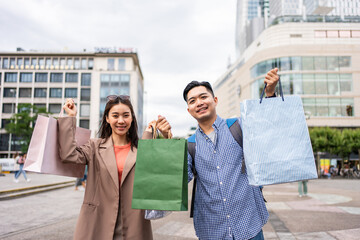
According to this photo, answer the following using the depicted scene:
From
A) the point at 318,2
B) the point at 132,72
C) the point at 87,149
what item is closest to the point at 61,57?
the point at 132,72

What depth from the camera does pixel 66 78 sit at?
6056 centimetres

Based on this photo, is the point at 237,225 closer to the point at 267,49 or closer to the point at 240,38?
the point at 267,49

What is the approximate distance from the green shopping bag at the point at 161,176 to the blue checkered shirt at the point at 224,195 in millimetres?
308

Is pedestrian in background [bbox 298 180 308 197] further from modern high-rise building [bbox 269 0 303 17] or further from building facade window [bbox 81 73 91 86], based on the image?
modern high-rise building [bbox 269 0 303 17]

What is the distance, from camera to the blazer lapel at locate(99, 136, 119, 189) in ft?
7.52

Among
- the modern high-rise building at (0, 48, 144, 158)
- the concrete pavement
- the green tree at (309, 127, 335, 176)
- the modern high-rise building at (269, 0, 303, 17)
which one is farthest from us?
the modern high-rise building at (269, 0, 303, 17)

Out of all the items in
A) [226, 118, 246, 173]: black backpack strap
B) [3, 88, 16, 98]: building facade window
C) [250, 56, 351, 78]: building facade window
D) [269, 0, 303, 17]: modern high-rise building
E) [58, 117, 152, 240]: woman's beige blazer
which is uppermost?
[269, 0, 303, 17]: modern high-rise building

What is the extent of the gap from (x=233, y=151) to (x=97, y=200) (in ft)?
3.88

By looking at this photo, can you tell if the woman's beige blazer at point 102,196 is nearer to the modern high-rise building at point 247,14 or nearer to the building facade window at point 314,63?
the building facade window at point 314,63

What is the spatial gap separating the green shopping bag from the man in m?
0.31

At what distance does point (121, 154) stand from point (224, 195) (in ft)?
3.21

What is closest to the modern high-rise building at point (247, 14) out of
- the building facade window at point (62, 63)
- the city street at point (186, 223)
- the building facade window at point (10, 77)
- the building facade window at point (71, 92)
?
the building facade window at point (62, 63)

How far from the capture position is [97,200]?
2295 mm

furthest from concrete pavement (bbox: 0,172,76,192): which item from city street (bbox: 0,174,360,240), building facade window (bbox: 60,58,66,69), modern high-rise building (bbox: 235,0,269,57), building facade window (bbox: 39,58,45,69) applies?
modern high-rise building (bbox: 235,0,269,57)
